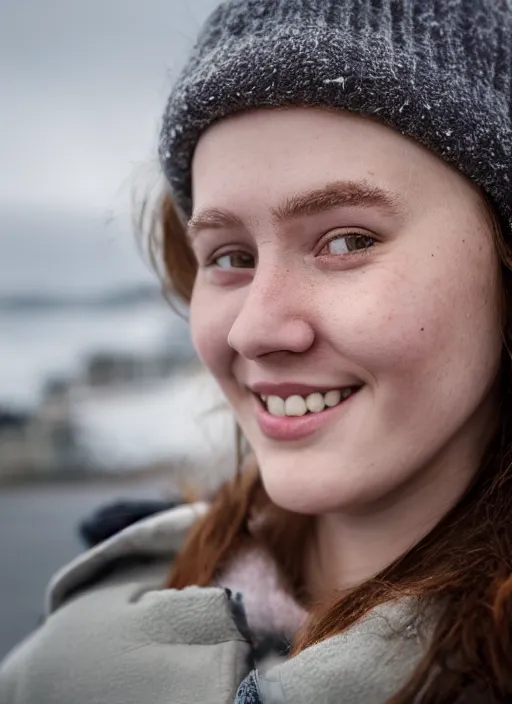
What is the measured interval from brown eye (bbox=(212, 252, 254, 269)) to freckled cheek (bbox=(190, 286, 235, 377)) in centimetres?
4

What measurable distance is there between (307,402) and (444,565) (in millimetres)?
253

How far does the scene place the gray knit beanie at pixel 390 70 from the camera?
934 millimetres

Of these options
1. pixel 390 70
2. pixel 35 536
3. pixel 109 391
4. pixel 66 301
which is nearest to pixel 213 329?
pixel 390 70

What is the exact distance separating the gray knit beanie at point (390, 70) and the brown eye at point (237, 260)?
176mm

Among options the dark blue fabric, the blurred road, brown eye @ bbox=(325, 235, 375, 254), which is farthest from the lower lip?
the blurred road

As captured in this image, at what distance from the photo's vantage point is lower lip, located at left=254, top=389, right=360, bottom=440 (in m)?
1.00

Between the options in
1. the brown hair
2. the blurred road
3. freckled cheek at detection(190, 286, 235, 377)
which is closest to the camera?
the brown hair

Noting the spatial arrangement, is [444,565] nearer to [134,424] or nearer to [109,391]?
[134,424]

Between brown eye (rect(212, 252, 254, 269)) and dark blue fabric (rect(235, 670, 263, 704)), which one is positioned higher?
brown eye (rect(212, 252, 254, 269))

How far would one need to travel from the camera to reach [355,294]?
937mm

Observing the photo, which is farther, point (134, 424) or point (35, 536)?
point (134, 424)

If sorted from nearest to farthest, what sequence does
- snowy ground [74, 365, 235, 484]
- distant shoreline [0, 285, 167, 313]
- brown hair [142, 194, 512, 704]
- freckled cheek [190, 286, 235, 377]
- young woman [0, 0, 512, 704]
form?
brown hair [142, 194, 512, 704], young woman [0, 0, 512, 704], freckled cheek [190, 286, 235, 377], snowy ground [74, 365, 235, 484], distant shoreline [0, 285, 167, 313]

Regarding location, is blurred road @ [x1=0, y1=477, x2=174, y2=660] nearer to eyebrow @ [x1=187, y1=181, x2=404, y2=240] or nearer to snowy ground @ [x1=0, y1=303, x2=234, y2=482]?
snowy ground @ [x1=0, y1=303, x2=234, y2=482]

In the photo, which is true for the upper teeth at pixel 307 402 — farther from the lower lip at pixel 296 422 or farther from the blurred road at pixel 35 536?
the blurred road at pixel 35 536
